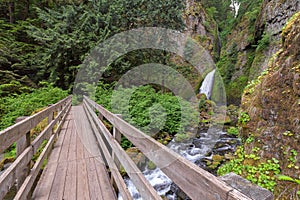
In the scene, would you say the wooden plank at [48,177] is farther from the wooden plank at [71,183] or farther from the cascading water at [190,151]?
the cascading water at [190,151]

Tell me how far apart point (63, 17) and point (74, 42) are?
3450 millimetres

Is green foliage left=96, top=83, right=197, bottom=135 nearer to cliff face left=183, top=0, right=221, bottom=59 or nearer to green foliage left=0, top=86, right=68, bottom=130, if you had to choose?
green foliage left=0, top=86, right=68, bottom=130

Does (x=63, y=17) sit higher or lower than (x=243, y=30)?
lower

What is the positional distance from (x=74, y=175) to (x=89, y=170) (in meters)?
0.26

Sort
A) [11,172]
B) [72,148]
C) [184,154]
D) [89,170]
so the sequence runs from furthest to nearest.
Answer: [184,154] < [72,148] < [89,170] < [11,172]

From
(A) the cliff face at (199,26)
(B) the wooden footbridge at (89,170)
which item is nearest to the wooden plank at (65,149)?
(B) the wooden footbridge at (89,170)

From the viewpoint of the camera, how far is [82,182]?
273 centimetres

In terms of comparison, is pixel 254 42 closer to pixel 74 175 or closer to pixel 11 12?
pixel 74 175

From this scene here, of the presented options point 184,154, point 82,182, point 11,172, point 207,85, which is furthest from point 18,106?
point 207,85

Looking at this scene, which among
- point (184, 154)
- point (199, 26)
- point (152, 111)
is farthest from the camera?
point (199, 26)

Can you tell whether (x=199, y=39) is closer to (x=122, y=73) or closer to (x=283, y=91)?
(x=122, y=73)

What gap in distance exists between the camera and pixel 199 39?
2361cm

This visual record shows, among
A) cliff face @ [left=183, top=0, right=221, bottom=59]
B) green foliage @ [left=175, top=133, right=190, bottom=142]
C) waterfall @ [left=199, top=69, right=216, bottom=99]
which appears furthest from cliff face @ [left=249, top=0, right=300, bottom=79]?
green foliage @ [left=175, top=133, right=190, bottom=142]

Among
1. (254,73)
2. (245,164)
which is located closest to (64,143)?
(245,164)
